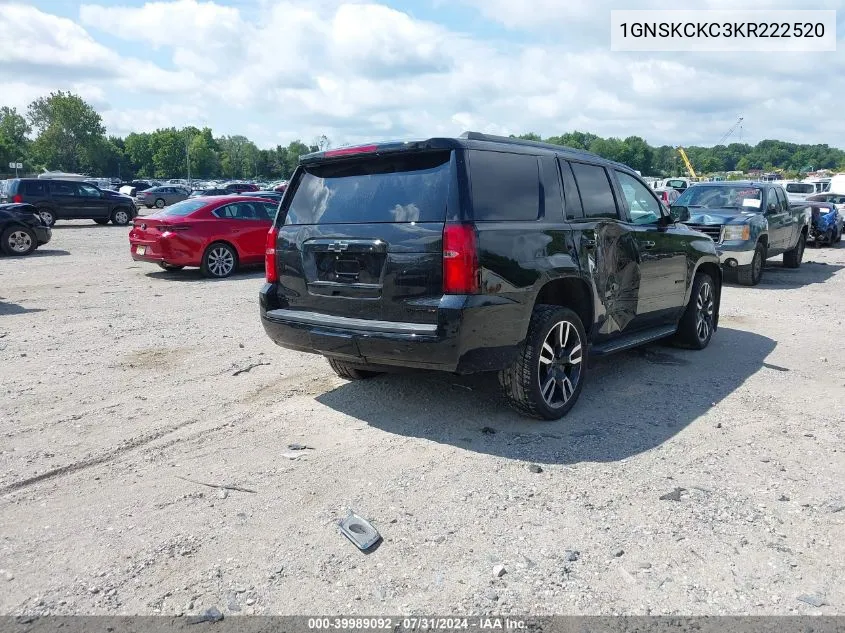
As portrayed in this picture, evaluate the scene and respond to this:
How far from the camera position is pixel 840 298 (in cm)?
1159

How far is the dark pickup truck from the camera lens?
40.7 ft

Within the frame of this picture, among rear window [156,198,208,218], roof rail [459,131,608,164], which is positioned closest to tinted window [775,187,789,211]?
roof rail [459,131,608,164]

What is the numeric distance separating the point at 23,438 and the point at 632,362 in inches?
205

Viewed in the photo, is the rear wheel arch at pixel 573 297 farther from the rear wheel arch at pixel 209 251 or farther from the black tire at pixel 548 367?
the rear wheel arch at pixel 209 251

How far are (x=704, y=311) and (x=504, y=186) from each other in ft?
12.4

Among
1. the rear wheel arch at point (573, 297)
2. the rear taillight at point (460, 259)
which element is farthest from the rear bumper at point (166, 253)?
the rear taillight at point (460, 259)

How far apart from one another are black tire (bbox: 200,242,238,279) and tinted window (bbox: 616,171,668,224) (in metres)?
8.98

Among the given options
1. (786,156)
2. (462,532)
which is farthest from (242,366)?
(786,156)

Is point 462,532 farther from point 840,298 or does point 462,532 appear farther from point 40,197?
point 40,197

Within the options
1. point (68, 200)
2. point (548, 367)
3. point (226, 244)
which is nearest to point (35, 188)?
point (68, 200)

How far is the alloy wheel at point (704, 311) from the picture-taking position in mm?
7422

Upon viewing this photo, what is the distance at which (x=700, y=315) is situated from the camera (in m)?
7.51

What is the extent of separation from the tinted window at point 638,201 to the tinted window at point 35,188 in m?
24.6

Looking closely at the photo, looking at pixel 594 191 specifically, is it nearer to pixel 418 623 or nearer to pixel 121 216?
pixel 418 623
